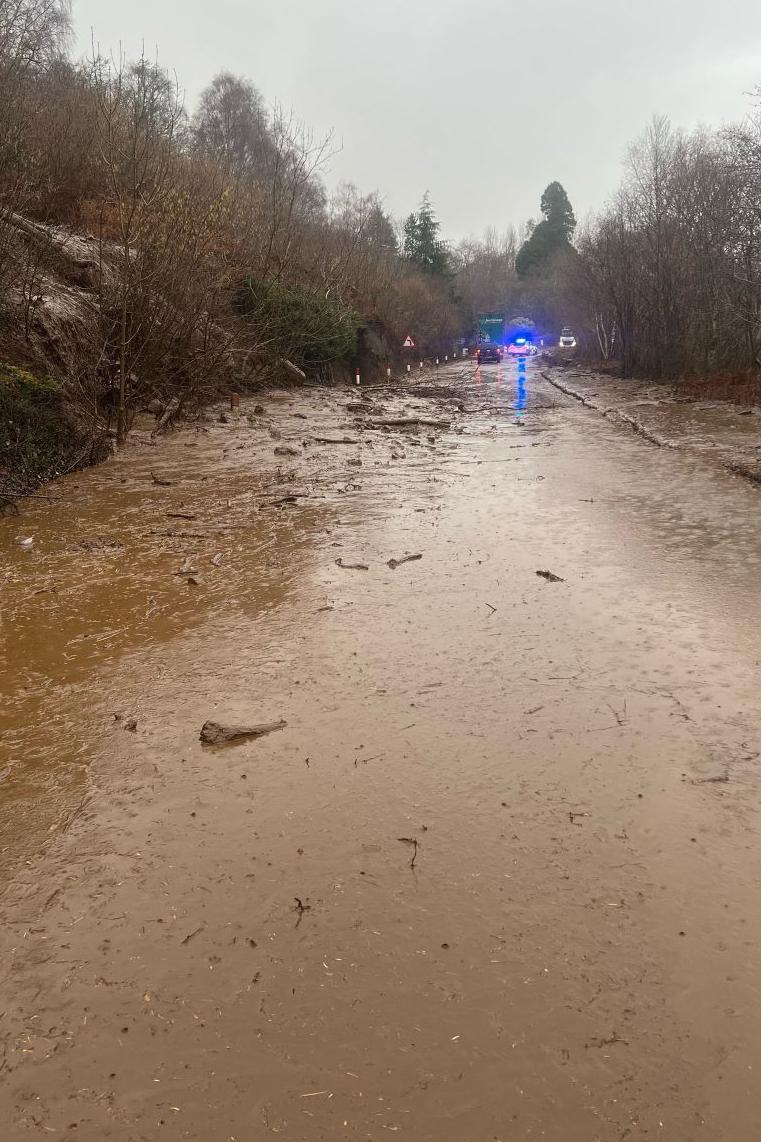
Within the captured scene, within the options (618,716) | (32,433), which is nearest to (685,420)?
(32,433)

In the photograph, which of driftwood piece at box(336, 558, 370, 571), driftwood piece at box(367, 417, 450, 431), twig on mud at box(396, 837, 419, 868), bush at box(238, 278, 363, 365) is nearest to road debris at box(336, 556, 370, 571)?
driftwood piece at box(336, 558, 370, 571)

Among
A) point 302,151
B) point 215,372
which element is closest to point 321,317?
point 302,151

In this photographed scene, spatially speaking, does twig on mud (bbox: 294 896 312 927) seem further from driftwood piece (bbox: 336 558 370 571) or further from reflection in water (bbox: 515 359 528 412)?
reflection in water (bbox: 515 359 528 412)

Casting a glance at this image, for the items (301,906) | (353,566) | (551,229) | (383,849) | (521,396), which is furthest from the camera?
(551,229)

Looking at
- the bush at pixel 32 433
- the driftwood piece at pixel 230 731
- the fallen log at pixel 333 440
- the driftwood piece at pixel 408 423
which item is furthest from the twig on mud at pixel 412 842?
the driftwood piece at pixel 408 423

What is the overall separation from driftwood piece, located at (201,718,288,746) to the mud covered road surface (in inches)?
3.2

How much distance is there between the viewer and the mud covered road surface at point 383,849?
207 cm

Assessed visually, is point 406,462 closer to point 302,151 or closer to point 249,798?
point 249,798

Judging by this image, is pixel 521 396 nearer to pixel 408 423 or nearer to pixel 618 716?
pixel 408 423

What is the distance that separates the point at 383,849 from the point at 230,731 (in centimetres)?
131

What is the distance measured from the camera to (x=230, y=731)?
400cm

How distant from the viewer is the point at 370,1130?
1.94 m

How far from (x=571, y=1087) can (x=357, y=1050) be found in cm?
64

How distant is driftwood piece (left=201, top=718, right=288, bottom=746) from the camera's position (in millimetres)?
3932
